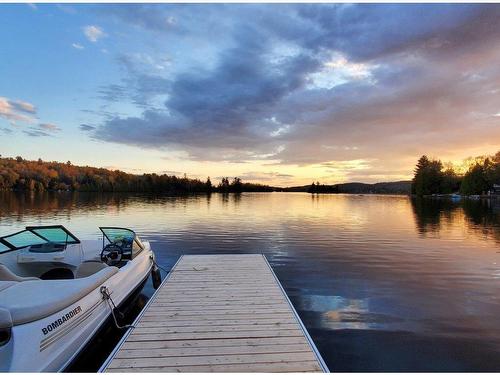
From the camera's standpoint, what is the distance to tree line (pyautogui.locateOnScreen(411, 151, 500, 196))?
11406 centimetres

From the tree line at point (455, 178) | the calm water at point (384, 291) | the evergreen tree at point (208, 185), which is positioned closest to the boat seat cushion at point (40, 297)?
the calm water at point (384, 291)

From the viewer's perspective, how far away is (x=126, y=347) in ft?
16.4

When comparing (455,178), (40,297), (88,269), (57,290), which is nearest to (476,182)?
(455,178)

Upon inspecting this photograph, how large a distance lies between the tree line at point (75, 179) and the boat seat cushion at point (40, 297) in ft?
508

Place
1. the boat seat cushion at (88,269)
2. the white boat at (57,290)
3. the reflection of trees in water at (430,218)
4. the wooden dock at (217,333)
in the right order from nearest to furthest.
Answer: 1. the white boat at (57,290)
2. the wooden dock at (217,333)
3. the boat seat cushion at (88,269)
4. the reflection of trees in water at (430,218)

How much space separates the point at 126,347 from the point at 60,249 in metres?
4.51

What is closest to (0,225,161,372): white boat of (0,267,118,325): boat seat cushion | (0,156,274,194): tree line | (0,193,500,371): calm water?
(0,267,118,325): boat seat cushion

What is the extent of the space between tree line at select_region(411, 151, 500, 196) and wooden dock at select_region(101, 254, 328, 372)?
416 ft

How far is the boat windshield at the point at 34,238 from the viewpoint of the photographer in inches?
315

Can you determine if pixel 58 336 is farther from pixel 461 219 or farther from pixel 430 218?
pixel 461 219

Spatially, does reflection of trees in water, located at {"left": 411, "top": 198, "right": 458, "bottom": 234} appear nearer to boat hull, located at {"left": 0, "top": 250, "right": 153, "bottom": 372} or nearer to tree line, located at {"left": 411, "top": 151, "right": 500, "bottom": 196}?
boat hull, located at {"left": 0, "top": 250, "right": 153, "bottom": 372}

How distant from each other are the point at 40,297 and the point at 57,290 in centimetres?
44

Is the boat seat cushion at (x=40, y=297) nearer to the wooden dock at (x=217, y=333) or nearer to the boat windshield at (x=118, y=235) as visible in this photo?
the wooden dock at (x=217, y=333)

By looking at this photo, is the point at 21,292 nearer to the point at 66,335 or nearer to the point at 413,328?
the point at 66,335
